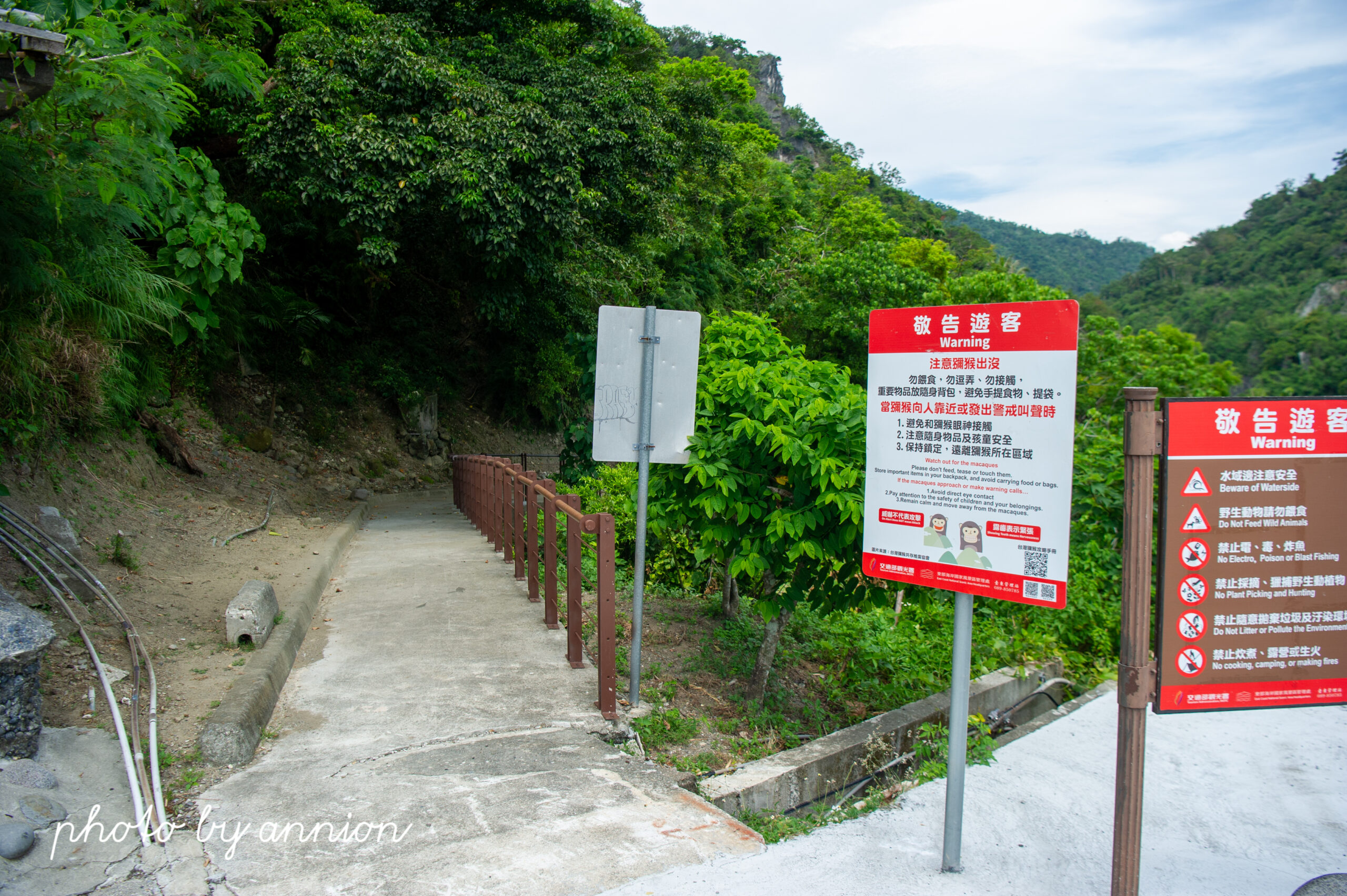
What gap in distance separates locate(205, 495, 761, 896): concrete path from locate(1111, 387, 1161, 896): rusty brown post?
4.19ft

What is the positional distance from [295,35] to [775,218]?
2148 centimetres

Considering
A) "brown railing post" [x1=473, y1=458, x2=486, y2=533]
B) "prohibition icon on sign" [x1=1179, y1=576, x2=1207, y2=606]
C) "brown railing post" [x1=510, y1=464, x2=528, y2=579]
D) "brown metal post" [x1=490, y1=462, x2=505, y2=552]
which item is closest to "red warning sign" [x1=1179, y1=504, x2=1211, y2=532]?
"prohibition icon on sign" [x1=1179, y1=576, x2=1207, y2=606]

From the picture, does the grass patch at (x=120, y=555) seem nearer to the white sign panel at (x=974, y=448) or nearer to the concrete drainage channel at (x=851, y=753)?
the concrete drainage channel at (x=851, y=753)

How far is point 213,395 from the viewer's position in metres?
15.7

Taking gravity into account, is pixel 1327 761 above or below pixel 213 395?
below

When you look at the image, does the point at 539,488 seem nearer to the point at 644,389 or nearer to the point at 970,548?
the point at 644,389

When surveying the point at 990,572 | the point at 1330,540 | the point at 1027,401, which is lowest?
the point at 990,572

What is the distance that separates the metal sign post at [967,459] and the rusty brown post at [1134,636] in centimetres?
18

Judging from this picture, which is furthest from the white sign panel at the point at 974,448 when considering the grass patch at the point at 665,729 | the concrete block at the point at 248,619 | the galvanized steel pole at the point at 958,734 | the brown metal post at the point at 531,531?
the brown metal post at the point at 531,531

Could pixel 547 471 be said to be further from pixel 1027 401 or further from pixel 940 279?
pixel 940 279

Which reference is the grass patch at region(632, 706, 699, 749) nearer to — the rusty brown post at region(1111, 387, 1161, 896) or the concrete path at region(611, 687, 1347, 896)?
the concrete path at region(611, 687, 1347, 896)

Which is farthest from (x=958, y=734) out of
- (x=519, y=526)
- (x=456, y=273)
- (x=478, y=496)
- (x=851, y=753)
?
(x=456, y=273)

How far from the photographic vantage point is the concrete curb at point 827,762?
3771mm

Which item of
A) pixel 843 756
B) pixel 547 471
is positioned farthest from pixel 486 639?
pixel 547 471
